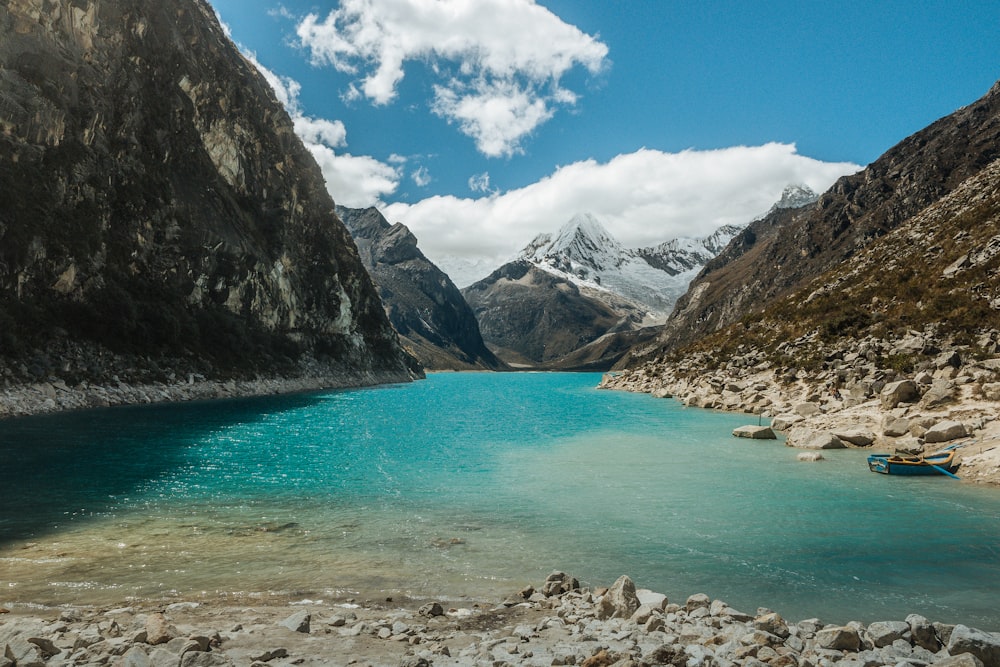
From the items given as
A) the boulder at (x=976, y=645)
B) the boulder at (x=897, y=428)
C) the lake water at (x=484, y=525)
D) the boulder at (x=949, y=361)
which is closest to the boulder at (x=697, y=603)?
the lake water at (x=484, y=525)

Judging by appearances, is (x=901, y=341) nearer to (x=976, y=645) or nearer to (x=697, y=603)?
(x=697, y=603)

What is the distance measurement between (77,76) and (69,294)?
30.4 metres

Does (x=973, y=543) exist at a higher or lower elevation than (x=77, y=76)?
lower

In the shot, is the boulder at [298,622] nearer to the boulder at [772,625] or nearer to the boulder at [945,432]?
the boulder at [772,625]

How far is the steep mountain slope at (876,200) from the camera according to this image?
104 meters

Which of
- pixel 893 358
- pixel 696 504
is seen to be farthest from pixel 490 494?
pixel 893 358

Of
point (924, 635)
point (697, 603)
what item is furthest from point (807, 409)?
point (924, 635)

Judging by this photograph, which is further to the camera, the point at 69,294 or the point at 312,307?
the point at 312,307

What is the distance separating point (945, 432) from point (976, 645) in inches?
1065

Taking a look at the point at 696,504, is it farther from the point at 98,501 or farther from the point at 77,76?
the point at 77,76

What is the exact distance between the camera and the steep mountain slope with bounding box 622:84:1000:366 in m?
104

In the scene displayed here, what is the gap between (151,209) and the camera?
83438mm

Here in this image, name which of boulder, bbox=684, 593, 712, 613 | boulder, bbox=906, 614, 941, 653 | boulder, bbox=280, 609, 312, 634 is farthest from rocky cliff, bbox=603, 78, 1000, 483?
boulder, bbox=280, 609, 312, 634

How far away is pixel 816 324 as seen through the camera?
6431 centimetres
